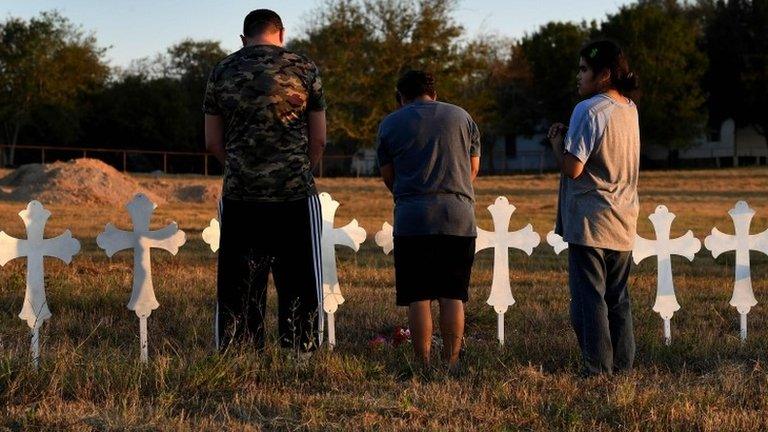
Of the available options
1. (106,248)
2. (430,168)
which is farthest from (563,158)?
(106,248)

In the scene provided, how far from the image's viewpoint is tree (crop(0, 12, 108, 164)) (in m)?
56.8

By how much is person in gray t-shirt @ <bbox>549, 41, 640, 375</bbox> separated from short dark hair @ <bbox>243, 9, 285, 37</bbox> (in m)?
1.66

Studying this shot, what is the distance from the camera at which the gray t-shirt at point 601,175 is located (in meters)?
5.68

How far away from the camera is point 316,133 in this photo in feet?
19.5

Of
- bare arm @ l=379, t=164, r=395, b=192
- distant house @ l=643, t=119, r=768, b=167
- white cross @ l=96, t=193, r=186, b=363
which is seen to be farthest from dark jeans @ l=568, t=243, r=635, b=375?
distant house @ l=643, t=119, r=768, b=167

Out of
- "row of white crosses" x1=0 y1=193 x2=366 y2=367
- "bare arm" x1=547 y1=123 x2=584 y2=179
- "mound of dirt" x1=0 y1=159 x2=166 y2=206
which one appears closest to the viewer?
"bare arm" x1=547 y1=123 x2=584 y2=179

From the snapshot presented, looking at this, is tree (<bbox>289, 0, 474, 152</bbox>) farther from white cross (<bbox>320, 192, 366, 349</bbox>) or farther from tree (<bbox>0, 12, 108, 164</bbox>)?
white cross (<bbox>320, 192, 366, 349</bbox>)

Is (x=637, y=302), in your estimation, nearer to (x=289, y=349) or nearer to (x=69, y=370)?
(x=289, y=349)

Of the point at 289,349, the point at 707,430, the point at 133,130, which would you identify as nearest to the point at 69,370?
the point at 289,349

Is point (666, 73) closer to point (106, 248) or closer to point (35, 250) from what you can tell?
point (106, 248)

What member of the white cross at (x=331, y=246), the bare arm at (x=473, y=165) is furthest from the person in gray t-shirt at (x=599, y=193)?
the white cross at (x=331, y=246)

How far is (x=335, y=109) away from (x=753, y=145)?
1118 inches

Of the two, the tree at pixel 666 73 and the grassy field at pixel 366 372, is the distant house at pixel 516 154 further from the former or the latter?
the grassy field at pixel 366 372

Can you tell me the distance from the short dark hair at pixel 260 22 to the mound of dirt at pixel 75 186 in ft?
61.5
